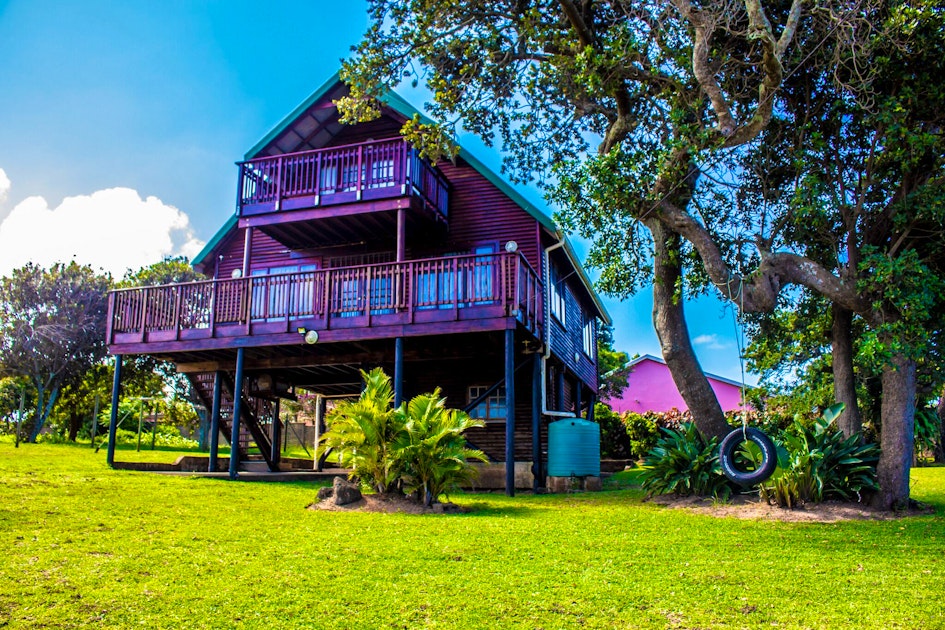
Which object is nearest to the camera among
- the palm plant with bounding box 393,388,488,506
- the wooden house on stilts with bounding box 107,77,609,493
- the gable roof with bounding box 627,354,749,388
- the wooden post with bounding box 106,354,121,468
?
the palm plant with bounding box 393,388,488,506

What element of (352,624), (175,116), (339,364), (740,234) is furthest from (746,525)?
(175,116)

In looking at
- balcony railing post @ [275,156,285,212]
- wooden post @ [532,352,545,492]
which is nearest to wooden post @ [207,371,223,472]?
balcony railing post @ [275,156,285,212]

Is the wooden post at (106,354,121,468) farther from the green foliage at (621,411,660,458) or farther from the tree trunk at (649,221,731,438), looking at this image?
the green foliage at (621,411,660,458)

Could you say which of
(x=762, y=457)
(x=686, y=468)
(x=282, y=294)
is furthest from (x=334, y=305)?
(x=762, y=457)

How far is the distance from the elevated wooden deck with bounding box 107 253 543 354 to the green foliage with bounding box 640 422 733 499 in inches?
143

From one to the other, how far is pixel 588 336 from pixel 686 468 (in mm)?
13595

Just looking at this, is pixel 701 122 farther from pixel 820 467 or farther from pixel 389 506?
pixel 389 506

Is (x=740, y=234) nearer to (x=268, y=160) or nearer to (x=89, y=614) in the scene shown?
(x=268, y=160)

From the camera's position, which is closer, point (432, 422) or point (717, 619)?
point (717, 619)

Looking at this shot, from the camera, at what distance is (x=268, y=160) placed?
1716 cm

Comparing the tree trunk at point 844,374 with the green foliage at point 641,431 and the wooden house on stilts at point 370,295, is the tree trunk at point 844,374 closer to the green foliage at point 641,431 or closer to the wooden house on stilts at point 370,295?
the wooden house on stilts at point 370,295

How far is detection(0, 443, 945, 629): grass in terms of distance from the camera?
5.43m

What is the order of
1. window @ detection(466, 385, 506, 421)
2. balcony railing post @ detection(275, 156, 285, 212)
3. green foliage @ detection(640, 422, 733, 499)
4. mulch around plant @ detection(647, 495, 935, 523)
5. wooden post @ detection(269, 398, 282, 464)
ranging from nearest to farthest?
mulch around plant @ detection(647, 495, 935, 523)
green foliage @ detection(640, 422, 733, 499)
balcony railing post @ detection(275, 156, 285, 212)
window @ detection(466, 385, 506, 421)
wooden post @ detection(269, 398, 282, 464)

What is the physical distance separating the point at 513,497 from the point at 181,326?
846 centimetres
